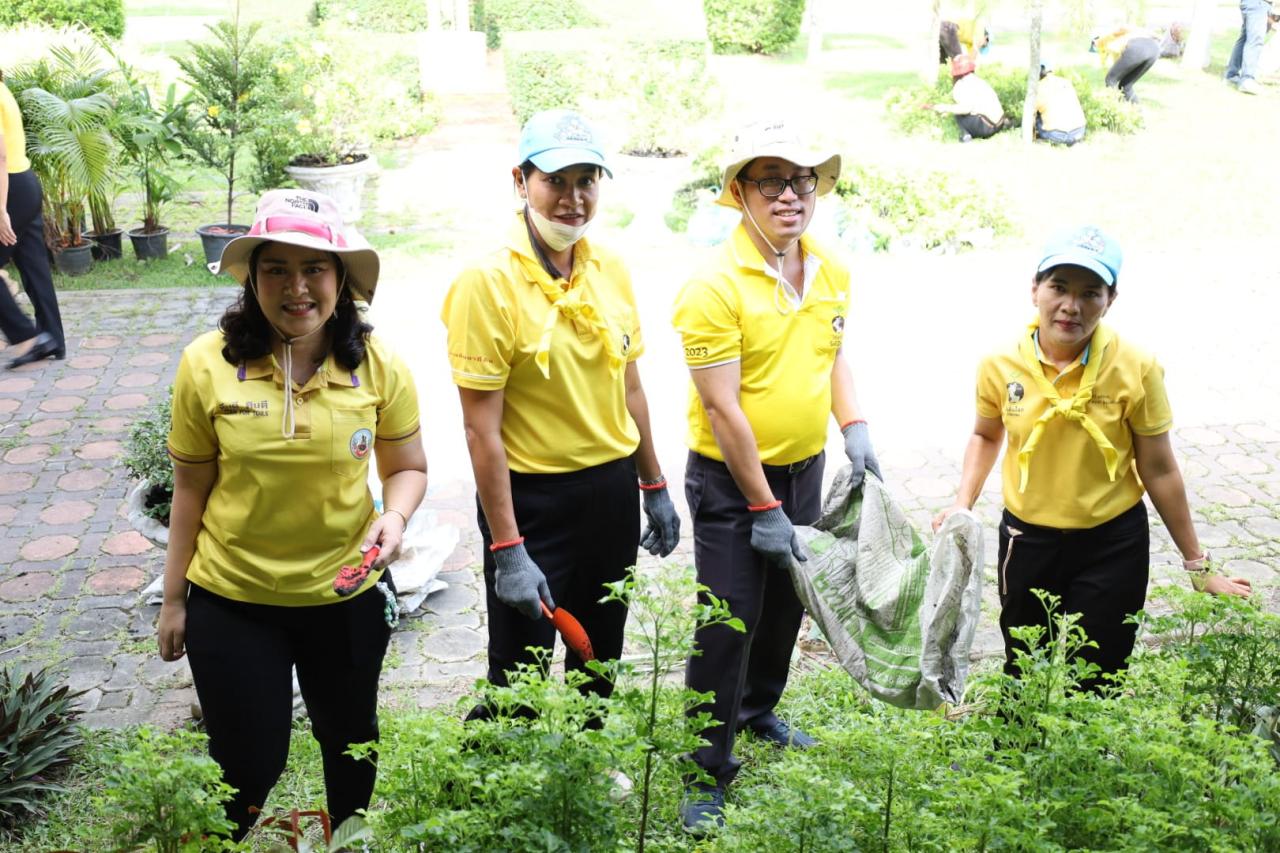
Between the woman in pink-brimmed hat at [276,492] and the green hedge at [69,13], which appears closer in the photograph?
the woman in pink-brimmed hat at [276,492]

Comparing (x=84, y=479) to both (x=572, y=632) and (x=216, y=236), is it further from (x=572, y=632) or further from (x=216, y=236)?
(x=572, y=632)

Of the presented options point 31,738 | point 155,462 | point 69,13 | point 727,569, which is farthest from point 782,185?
point 69,13

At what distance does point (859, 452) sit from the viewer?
380 centimetres

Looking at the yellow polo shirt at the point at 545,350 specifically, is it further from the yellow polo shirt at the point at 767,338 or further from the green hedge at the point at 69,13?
the green hedge at the point at 69,13

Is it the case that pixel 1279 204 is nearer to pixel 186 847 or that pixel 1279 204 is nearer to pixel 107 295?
pixel 107 295

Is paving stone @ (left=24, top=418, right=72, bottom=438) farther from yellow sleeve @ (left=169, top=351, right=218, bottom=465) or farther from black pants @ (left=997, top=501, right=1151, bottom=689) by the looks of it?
black pants @ (left=997, top=501, right=1151, bottom=689)

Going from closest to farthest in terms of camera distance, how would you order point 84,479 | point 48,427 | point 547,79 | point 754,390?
1. point 754,390
2. point 84,479
3. point 48,427
4. point 547,79

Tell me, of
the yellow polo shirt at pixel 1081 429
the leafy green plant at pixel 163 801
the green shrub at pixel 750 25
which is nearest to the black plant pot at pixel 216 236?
the yellow polo shirt at pixel 1081 429

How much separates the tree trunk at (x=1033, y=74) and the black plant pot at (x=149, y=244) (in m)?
8.83

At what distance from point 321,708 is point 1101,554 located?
7.01 ft

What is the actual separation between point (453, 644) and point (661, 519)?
144cm

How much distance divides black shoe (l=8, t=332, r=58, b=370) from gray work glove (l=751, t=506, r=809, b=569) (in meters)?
5.89

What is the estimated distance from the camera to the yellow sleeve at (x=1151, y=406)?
349 cm

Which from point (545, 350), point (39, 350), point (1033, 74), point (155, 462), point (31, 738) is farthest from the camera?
point (1033, 74)
